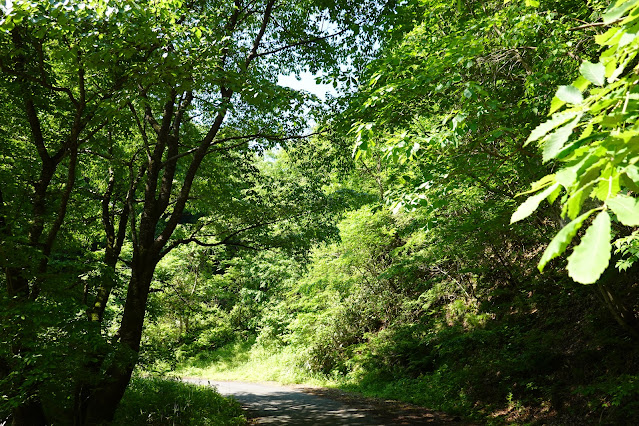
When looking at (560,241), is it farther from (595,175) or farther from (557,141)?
(557,141)

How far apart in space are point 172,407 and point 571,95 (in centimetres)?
827

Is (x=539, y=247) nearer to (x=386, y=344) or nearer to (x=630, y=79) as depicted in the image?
(x=386, y=344)

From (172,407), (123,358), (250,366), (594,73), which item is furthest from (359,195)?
(250,366)

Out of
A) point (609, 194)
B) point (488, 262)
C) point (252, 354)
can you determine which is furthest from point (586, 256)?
point (252, 354)

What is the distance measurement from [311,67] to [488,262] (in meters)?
6.73

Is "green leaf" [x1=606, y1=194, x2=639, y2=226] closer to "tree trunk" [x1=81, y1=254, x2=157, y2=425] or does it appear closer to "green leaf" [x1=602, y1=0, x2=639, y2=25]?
"green leaf" [x1=602, y1=0, x2=639, y2=25]

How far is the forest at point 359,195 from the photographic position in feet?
11.7

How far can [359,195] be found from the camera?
402 inches

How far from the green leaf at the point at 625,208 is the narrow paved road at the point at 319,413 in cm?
733

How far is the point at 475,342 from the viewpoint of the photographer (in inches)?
372

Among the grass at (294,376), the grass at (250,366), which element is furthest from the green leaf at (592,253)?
the grass at (250,366)

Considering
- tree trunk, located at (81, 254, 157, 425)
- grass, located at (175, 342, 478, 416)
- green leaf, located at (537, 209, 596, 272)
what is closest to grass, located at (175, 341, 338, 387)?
grass, located at (175, 342, 478, 416)

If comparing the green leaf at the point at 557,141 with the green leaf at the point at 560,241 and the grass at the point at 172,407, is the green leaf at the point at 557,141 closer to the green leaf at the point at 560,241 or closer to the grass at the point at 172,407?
the green leaf at the point at 560,241

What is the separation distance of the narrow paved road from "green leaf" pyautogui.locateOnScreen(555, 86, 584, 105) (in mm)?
7250
